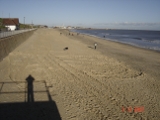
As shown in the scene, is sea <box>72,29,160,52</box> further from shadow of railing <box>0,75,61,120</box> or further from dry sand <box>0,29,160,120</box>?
shadow of railing <box>0,75,61,120</box>

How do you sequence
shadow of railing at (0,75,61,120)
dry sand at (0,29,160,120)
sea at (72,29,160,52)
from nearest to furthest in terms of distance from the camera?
shadow of railing at (0,75,61,120) < dry sand at (0,29,160,120) < sea at (72,29,160,52)

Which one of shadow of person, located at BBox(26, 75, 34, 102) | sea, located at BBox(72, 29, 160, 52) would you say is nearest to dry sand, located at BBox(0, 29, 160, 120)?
shadow of person, located at BBox(26, 75, 34, 102)

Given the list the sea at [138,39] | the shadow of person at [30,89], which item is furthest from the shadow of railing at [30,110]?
the sea at [138,39]

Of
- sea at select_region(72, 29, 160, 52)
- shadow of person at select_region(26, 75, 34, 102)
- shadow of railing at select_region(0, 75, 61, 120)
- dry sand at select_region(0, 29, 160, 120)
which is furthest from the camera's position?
sea at select_region(72, 29, 160, 52)

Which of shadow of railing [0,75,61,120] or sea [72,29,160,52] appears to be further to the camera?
sea [72,29,160,52]

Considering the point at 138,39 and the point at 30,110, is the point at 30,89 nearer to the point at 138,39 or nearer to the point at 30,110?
the point at 30,110

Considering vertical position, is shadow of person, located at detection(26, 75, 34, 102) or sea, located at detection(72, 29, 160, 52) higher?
sea, located at detection(72, 29, 160, 52)

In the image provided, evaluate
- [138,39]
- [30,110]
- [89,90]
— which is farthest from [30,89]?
[138,39]

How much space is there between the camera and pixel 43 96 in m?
6.58

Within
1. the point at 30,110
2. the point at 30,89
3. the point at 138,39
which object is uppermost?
the point at 138,39

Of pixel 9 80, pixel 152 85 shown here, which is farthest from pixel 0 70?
pixel 152 85

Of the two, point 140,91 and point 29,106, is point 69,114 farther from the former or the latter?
point 140,91

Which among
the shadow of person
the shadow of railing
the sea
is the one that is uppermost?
the sea

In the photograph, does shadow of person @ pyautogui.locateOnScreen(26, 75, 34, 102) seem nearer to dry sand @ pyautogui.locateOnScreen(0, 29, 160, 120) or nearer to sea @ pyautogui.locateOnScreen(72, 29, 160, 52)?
dry sand @ pyautogui.locateOnScreen(0, 29, 160, 120)
